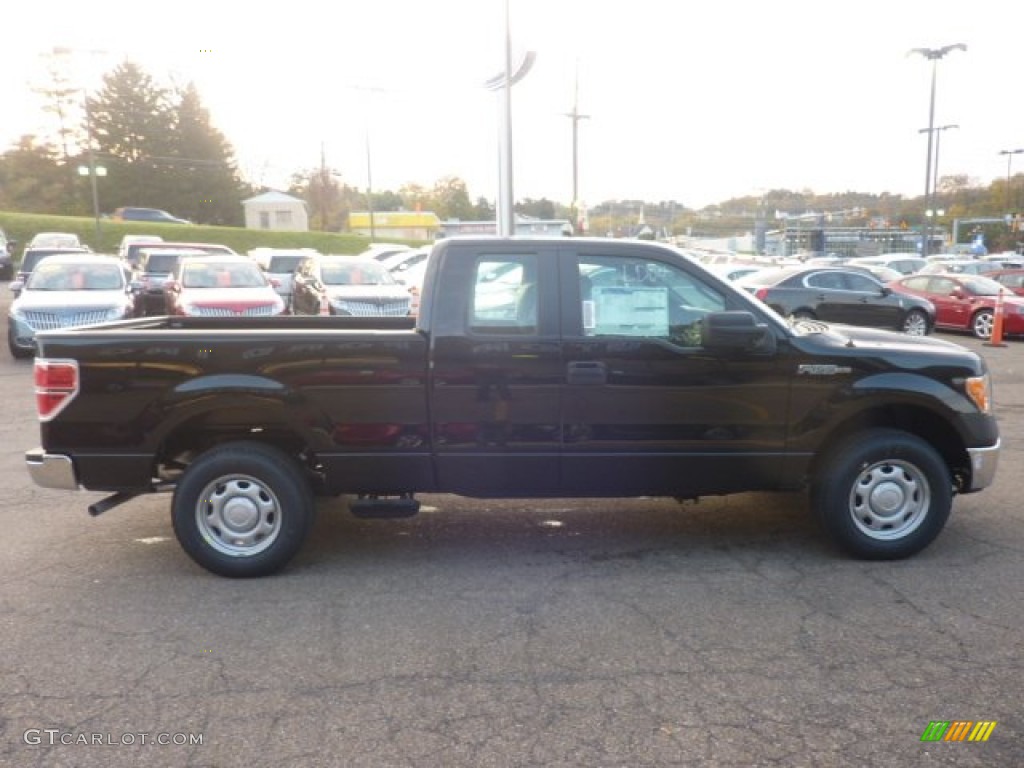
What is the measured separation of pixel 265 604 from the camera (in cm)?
456

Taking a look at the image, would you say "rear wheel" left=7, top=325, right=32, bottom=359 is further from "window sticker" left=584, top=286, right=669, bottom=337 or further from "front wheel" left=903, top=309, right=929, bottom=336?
"front wheel" left=903, top=309, right=929, bottom=336

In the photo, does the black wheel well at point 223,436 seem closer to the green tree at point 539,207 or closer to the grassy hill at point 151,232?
the grassy hill at point 151,232

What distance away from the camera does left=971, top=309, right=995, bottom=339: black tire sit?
1806 cm

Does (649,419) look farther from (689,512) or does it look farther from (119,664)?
(119,664)

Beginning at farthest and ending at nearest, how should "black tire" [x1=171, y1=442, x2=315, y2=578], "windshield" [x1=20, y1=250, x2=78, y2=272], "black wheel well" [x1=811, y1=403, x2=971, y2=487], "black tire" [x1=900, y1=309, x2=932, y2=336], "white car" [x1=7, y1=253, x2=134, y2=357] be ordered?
"windshield" [x1=20, y1=250, x2=78, y2=272], "black tire" [x1=900, y1=309, x2=932, y2=336], "white car" [x1=7, y1=253, x2=134, y2=357], "black wheel well" [x1=811, y1=403, x2=971, y2=487], "black tire" [x1=171, y1=442, x2=315, y2=578]

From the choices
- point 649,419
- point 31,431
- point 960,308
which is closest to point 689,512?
point 649,419

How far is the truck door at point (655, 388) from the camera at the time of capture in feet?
16.0

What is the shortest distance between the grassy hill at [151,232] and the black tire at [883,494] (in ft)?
159

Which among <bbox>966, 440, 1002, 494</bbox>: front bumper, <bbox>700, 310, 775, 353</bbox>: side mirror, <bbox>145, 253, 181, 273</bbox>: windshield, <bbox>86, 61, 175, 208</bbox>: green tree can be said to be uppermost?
<bbox>86, 61, 175, 208</bbox>: green tree

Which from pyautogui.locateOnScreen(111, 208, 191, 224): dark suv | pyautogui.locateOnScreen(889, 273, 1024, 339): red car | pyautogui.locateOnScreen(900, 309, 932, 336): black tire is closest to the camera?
pyautogui.locateOnScreen(900, 309, 932, 336): black tire

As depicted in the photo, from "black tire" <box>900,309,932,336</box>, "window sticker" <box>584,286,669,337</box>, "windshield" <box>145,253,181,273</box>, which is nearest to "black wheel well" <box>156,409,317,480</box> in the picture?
"window sticker" <box>584,286,669,337</box>

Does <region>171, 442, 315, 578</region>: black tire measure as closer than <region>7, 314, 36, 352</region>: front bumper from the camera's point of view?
Yes

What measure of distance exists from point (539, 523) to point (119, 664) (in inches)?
111

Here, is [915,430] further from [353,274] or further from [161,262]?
[161,262]
